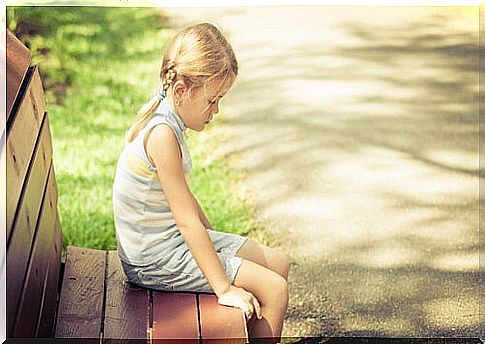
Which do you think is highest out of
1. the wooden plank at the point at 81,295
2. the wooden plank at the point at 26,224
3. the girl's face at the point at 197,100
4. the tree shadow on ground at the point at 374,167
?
the girl's face at the point at 197,100

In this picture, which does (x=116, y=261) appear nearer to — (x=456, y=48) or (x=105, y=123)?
(x=105, y=123)

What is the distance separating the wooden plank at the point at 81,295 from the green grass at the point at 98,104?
0.84 metres

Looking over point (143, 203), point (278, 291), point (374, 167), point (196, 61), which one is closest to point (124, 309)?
point (143, 203)

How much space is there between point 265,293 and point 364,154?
191 cm

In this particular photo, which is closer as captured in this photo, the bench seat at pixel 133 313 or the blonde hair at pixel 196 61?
the bench seat at pixel 133 313

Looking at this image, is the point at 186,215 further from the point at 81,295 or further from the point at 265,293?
the point at 81,295

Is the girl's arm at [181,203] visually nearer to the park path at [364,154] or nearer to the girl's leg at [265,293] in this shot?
the girl's leg at [265,293]

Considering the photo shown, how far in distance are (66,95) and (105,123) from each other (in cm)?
42

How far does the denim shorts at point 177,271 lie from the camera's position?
272cm

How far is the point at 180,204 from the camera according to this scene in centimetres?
266

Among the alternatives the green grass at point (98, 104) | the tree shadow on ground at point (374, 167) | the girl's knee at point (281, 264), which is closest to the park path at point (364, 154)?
the tree shadow on ground at point (374, 167)

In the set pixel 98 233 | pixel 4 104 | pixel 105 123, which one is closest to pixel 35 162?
pixel 4 104

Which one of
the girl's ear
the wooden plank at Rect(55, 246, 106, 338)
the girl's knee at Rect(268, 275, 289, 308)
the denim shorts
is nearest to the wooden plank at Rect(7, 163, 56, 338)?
the wooden plank at Rect(55, 246, 106, 338)

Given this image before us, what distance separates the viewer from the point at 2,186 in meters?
2.19
